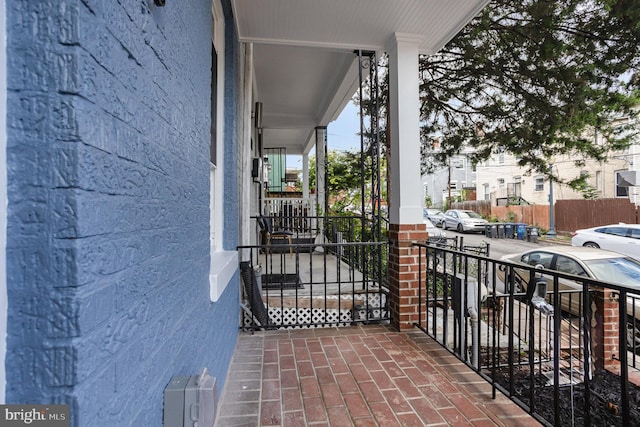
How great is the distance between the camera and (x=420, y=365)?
7.77ft

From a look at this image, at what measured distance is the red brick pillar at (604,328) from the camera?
299cm

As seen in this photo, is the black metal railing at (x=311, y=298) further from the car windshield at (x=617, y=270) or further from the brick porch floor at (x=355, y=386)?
the car windshield at (x=617, y=270)

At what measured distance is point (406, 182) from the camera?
314 centimetres

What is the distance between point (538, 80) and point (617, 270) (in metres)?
2.96

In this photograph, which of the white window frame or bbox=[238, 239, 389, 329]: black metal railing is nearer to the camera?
the white window frame

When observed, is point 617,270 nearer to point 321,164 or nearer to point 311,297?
point 311,297

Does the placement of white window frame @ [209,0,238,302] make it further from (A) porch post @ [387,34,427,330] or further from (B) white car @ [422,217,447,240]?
(B) white car @ [422,217,447,240]

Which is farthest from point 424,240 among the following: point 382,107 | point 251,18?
point 382,107

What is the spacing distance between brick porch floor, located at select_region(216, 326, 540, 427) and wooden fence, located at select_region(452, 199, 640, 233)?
1444cm

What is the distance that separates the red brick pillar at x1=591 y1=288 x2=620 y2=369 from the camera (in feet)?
9.80

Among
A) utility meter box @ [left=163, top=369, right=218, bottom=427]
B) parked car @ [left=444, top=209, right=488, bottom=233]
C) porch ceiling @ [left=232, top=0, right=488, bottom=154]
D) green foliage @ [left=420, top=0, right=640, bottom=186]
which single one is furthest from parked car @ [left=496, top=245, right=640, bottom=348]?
parked car @ [left=444, top=209, right=488, bottom=233]

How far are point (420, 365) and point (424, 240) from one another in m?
1.16

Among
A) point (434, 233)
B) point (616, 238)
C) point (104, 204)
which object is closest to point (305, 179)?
point (434, 233)

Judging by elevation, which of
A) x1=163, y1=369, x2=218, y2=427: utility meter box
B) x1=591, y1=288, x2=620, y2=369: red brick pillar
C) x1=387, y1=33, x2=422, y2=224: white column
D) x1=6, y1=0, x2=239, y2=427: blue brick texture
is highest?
x1=387, y1=33, x2=422, y2=224: white column
